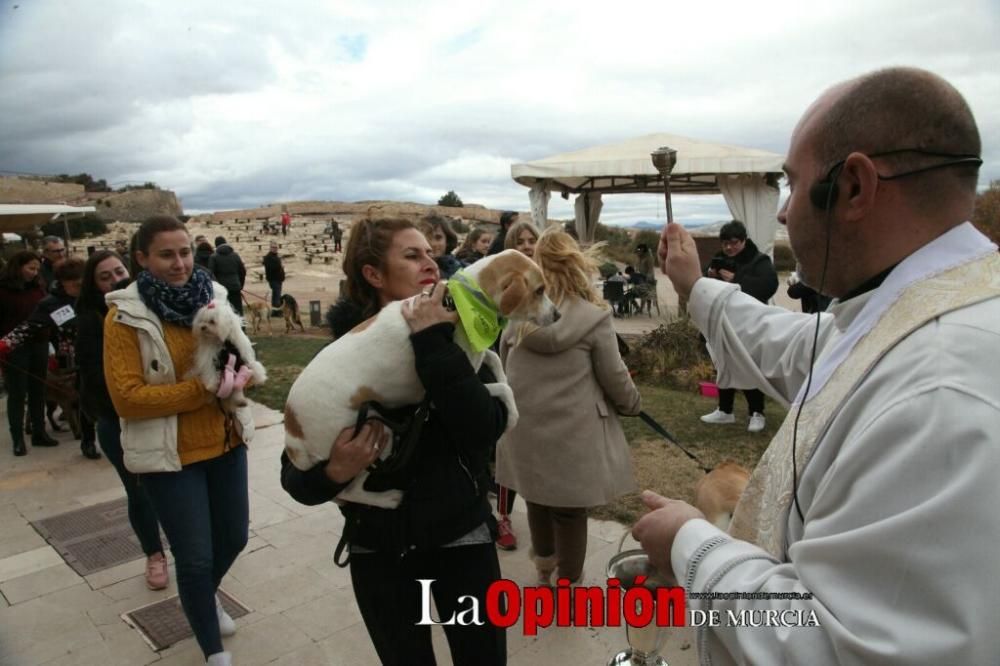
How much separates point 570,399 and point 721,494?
1.23 meters

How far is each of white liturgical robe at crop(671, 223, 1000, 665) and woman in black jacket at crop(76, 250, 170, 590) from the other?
3.66 m

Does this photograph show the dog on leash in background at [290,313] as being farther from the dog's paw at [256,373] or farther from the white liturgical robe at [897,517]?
the white liturgical robe at [897,517]

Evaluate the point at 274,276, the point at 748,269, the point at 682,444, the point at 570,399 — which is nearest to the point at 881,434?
the point at 570,399

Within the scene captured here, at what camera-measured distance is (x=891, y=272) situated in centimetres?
122

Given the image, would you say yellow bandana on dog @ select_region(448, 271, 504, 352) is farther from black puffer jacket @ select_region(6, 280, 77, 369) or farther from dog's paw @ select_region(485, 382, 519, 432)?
black puffer jacket @ select_region(6, 280, 77, 369)

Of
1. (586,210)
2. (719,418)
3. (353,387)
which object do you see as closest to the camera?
(353,387)

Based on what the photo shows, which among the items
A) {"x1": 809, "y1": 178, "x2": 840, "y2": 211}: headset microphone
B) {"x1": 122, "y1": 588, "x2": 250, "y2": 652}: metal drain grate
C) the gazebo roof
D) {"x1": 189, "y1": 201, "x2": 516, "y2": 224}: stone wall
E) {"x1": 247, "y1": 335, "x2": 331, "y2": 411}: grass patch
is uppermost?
{"x1": 189, "y1": 201, "x2": 516, "y2": 224}: stone wall

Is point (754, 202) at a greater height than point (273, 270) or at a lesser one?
greater

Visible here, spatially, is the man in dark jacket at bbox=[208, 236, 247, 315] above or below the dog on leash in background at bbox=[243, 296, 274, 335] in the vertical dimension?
above

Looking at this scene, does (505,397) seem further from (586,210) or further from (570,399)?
(586,210)

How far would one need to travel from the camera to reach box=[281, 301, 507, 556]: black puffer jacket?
6.09ft

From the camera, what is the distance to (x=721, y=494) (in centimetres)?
221

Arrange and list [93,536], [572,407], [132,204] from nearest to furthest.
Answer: [572,407]
[93,536]
[132,204]

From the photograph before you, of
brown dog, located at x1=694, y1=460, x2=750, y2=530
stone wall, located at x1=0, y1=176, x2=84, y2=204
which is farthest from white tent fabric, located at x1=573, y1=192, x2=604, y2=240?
stone wall, located at x1=0, y1=176, x2=84, y2=204
